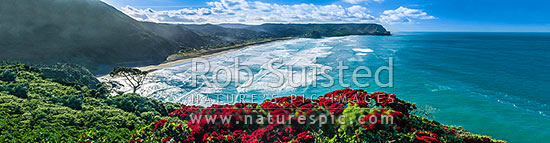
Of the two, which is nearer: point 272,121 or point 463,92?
point 272,121

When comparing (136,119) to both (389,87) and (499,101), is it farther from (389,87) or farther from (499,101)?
(499,101)

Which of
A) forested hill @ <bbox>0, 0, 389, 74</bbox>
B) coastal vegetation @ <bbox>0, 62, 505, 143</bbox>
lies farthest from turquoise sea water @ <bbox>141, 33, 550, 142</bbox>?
forested hill @ <bbox>0, 0, 389, 74</bbox>

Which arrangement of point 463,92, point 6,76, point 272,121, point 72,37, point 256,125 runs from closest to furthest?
point 272,121 → point 256,125 → point 6,76 → point 463,92 → point 72,37

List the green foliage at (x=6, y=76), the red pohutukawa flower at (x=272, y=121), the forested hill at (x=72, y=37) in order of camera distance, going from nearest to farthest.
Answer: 1. the red pohutukawa flower at (x=272, y=121)
2. the green foliage at (x=6, y=76)
3. the forested hill at (x=72, y=37)

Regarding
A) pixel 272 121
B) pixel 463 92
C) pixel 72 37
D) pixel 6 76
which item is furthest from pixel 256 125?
pixel 72 37

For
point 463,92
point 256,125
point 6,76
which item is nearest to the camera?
point 256,125

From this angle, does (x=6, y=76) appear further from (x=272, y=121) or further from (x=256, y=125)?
(x=272, y=121)

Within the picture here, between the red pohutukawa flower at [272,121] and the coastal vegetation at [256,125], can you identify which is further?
the red pohutukawa flower at [272,121]

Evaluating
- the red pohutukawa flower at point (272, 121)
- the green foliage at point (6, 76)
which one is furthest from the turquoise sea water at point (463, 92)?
the red pohutukawa flower at point (272, 121)

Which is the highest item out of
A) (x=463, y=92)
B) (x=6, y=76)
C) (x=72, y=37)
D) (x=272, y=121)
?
(x=72, y=37)

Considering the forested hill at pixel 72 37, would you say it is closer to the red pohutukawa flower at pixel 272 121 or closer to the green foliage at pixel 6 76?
the green foliage at pixel 6 76

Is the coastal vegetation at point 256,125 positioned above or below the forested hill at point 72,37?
below
